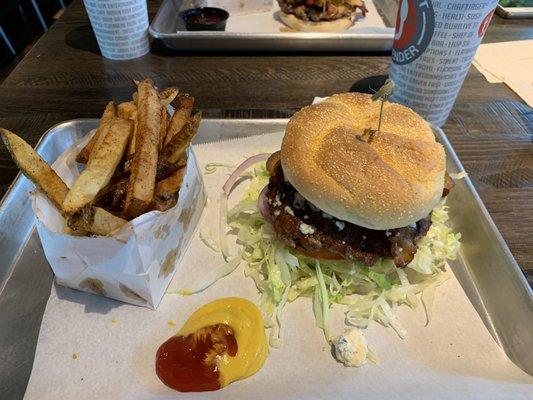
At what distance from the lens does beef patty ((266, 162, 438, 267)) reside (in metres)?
1.53

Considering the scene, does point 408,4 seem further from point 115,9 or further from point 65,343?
point 65,343

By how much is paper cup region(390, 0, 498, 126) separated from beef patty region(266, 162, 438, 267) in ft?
2.76

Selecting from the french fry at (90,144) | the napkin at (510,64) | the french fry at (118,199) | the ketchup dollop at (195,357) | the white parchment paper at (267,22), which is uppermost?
the french fry at (90,144)

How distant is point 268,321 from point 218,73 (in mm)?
1950

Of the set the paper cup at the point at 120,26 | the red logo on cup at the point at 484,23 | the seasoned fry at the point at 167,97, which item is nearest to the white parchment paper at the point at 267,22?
the paper cup at the point at 120,26

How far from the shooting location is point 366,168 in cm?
144

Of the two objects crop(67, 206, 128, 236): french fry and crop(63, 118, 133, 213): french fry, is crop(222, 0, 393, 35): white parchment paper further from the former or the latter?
crop(67, 206, 128, 236): french fry

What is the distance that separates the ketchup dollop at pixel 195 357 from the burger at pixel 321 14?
255 cm

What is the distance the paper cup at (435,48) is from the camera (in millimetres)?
1851

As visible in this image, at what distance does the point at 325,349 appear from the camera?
1.47 meters

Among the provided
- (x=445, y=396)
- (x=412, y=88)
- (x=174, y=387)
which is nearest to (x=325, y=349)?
(x=445, y=396)

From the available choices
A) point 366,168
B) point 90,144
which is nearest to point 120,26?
point 90,144

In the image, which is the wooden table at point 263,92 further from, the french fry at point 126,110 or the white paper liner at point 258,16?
the french fry at point 126,110

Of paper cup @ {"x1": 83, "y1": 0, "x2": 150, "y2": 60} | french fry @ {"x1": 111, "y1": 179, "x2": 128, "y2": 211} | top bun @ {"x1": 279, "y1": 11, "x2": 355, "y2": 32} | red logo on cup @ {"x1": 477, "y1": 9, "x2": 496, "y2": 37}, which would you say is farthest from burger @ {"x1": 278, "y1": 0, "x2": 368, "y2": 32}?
french fry @ {"x1": 111, "y1": 179, "x2": 128, "y2": 211}
